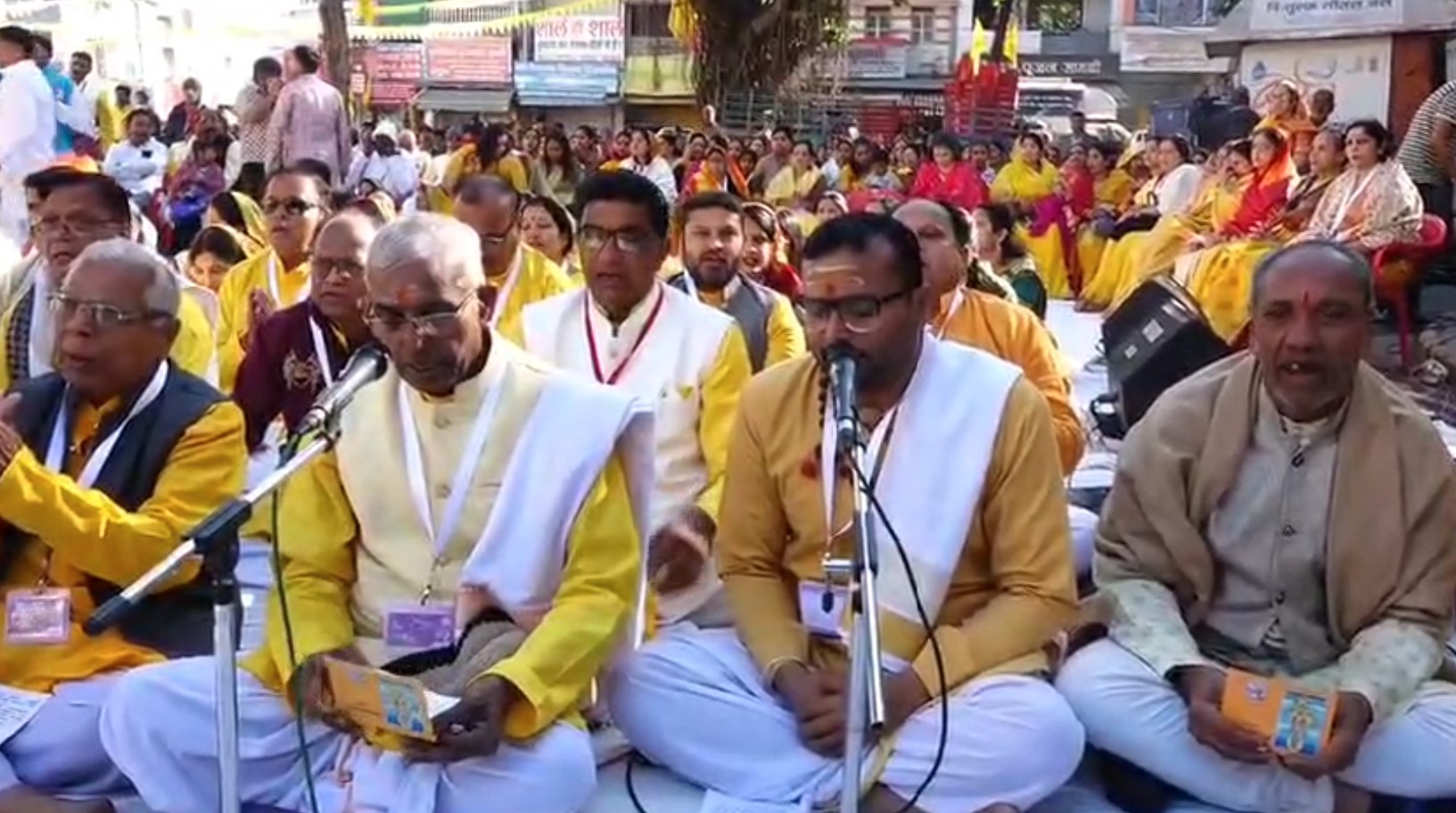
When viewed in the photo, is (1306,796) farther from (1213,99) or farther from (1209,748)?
(1213,99)

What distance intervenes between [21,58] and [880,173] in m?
11.5

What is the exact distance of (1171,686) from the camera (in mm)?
3123

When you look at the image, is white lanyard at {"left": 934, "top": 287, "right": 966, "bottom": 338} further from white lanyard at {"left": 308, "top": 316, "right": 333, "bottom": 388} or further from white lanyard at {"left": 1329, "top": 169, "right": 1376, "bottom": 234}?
white lanyard at {"left": 1329, "top": 169, "right": 1376, "bottom": 234}

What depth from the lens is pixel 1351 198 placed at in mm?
8672

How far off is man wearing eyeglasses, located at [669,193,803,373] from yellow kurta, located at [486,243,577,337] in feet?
1.43

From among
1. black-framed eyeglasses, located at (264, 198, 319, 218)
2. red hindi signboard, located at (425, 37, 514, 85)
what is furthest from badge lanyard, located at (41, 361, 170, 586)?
red hindi signboard, located at (425, 37, 514, 85)

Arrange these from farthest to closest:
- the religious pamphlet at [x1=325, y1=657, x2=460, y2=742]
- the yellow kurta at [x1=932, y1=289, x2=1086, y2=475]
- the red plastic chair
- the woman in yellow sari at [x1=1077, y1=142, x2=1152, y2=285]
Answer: the woman in yellow sari at [x1=1077, y1=142, x2=1152, y2=285], the red plastic chair, the yellow kurta at [x1=932, y1=289, x2=1086, y2=475], the religious pamphlet at [x1=325, y1=657, x2=460, y2=742]

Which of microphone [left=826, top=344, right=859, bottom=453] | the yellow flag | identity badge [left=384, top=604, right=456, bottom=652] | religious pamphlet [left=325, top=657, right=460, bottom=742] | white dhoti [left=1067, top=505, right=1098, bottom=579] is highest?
the yellow flag

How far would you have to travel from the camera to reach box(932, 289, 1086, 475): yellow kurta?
4660 mm

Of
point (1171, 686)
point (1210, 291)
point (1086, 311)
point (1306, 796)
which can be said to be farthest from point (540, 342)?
point (1086, 311)

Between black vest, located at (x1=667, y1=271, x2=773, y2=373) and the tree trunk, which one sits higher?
the tree trunk

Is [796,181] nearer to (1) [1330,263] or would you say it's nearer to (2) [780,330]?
(2) [780,330]

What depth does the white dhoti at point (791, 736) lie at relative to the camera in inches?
118

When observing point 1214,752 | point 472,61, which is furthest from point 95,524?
point 472,61
